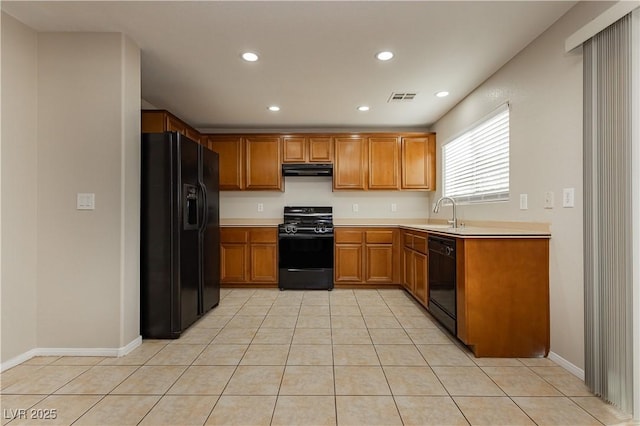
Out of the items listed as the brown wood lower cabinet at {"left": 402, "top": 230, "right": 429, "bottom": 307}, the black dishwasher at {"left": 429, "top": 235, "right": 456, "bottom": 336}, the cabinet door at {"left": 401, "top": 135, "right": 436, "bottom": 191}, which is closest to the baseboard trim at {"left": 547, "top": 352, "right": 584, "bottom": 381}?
the black dishwasher at {"left": 429, "top": 235, "right": 456, "bottom": 336}

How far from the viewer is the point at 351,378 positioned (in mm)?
2070

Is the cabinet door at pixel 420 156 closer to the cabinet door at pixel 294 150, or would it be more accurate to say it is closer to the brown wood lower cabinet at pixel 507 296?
the cabinet door at pixel 294 150

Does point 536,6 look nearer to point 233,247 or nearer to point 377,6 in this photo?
point 377,6

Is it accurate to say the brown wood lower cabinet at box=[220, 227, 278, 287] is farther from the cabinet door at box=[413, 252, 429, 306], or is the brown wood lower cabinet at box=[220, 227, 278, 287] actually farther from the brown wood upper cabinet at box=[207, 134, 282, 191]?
the cabinet door at box=[413, 252, 429, 306]

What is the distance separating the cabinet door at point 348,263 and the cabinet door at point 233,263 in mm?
1335

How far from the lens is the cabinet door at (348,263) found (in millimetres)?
4629

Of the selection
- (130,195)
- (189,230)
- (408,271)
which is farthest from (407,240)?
(130,195)

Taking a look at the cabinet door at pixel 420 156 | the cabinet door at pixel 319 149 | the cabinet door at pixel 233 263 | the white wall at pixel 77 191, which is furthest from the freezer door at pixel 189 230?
the cabinet door at pixel 420 156

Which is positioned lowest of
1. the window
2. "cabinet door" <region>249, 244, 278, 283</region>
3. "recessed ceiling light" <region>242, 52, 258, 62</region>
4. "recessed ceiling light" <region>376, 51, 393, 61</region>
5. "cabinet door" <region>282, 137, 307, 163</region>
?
"cabinet door" <region>249, 244, 278, 283</region>

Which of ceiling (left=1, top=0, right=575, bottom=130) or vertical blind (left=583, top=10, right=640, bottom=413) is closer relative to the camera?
vertical blind (left=583, top=10, right=640, bottom=413)

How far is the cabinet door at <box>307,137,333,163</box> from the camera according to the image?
4.79 meters

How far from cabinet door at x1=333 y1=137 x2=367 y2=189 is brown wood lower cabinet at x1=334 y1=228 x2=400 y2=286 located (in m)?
0.76

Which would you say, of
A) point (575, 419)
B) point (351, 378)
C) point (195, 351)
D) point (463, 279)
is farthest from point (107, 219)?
point (575, 419)

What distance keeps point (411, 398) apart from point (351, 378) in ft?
1.29
